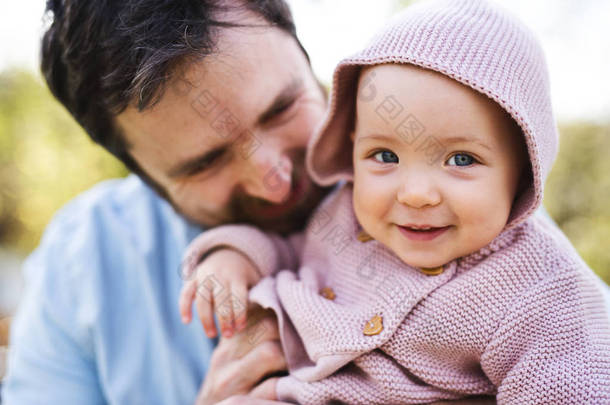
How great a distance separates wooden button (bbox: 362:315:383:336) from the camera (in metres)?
1.04

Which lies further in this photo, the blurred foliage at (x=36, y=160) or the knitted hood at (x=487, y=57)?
the blurred foliage at (x=36, y=160)

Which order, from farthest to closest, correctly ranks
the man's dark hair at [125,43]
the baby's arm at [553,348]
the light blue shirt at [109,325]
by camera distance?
1. the light blue shirt at [109,325]
2. the man's dark hair at [125,43]
3. the baby's arm at [553,348]

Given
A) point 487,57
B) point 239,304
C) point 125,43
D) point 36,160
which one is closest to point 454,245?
point 487,57

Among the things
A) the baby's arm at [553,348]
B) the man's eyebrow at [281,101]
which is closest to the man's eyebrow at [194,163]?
the man's eyebrow at [281,101]

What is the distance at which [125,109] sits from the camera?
4.16 ft

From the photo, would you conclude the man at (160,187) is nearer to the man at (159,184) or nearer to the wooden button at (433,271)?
the man at (159,184)

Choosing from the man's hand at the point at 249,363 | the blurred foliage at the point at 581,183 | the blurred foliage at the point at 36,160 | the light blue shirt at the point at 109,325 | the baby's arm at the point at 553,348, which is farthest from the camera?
the blurred foliage at the point at 36,160

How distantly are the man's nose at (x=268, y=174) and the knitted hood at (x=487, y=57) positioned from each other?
33 centimetres

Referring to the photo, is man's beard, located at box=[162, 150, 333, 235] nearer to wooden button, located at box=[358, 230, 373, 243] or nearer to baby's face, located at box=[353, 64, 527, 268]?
wooden button, located at box=[358, 230, 373, 243]

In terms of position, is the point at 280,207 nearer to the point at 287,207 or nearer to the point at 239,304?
the point at 287,207

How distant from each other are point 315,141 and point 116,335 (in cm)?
96

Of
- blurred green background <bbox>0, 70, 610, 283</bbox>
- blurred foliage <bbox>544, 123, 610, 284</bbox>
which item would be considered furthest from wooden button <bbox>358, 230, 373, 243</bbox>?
blurred green background <bbox>0, 70, 610, 283</bbox>

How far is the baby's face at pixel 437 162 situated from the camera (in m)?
0.93

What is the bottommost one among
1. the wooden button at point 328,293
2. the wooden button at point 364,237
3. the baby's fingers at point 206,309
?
the baby's fingers at point 206,309
